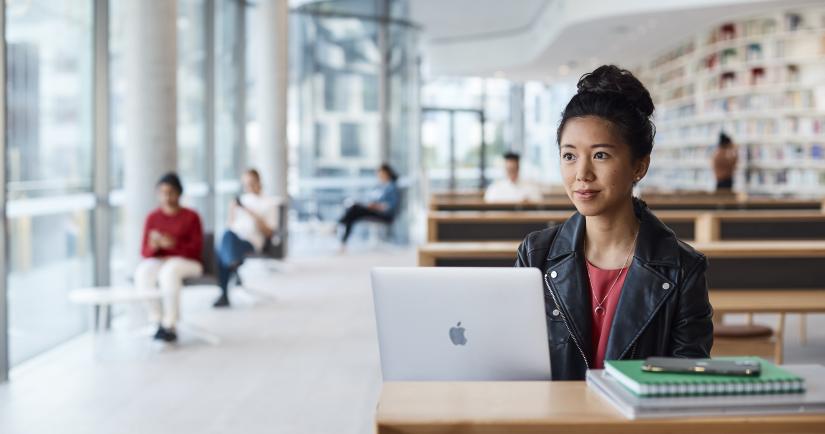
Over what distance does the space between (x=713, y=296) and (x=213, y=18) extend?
685 cm

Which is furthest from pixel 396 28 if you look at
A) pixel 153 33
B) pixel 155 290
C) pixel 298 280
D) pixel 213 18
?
pixel 155 290

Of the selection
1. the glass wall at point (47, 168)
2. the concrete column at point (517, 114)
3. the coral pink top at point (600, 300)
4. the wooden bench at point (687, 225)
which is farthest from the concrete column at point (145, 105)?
the concrete column at point (517, 114)

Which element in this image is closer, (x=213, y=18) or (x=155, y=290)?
(x=155, y=290)

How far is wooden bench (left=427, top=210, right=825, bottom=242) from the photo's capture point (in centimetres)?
615

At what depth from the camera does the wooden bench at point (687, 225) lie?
615 centimetres

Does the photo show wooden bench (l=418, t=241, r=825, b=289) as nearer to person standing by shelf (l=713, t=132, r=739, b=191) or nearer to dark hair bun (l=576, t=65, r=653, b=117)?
dark hair bun (l=576, t=65, r=653, b=117)

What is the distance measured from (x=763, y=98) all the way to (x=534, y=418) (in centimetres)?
1102

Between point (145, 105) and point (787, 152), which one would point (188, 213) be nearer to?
point (145, 105)

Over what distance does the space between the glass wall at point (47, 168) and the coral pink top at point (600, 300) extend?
405 cm

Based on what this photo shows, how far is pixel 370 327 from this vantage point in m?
6.76

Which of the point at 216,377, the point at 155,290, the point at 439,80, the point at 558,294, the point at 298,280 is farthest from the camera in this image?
the point at 439,80

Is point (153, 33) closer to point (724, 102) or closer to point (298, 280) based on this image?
point (298, 280)

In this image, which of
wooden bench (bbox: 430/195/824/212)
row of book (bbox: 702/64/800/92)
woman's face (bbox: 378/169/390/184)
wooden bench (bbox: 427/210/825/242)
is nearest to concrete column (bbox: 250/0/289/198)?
woman's face (bbox: 378/169/390/184)

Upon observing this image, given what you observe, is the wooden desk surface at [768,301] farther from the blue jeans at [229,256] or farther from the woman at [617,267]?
the blue jeans at [229,256]
